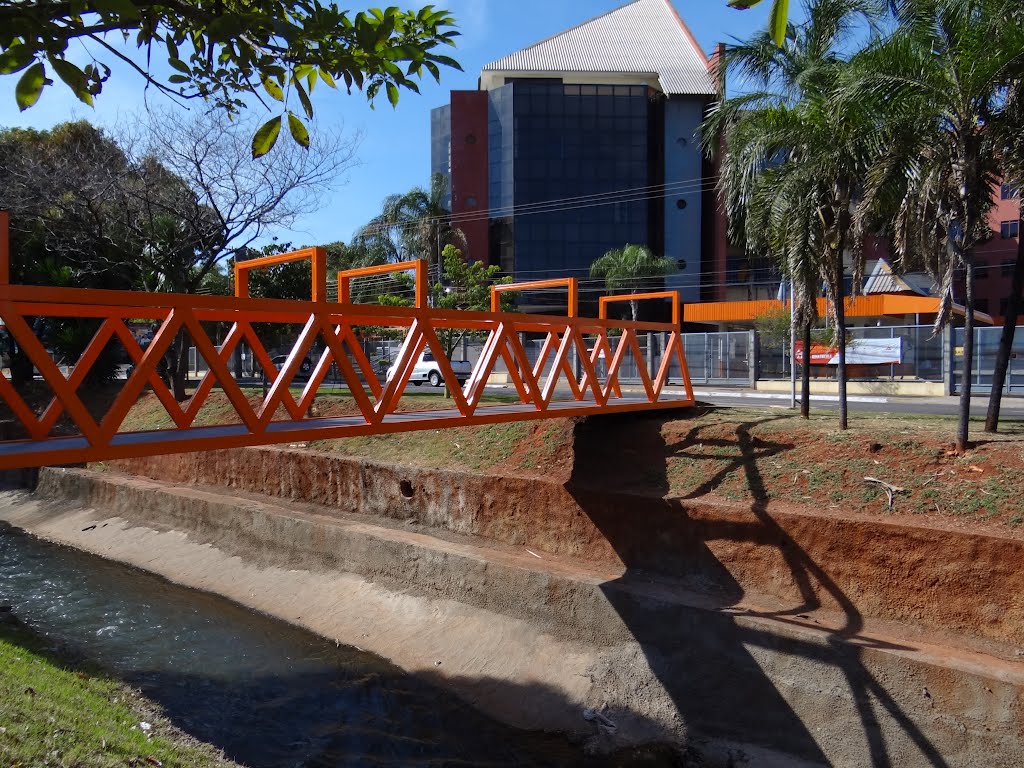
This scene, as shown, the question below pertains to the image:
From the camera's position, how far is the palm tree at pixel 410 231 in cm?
4241

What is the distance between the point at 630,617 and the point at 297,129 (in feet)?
22.7

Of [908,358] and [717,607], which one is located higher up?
[908,358]

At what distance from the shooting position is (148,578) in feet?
47.1

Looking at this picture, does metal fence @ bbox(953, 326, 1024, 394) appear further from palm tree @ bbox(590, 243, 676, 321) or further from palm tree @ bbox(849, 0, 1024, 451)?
palm tree @ bbox(590, 243, 676, 321)

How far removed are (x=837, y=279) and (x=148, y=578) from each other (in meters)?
13.2

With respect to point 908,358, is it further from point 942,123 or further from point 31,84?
point 31,84

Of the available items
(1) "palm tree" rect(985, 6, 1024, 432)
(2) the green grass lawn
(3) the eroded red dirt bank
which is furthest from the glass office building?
(2) the green grass lawn

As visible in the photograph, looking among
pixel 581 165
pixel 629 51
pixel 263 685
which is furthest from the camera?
pixel 629 51

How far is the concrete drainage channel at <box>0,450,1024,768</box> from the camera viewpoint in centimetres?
724

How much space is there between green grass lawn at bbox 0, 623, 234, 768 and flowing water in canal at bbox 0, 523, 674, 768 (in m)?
1.04

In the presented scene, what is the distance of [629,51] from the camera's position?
54.2 m

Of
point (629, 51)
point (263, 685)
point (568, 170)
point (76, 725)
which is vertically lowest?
point (263, 685)

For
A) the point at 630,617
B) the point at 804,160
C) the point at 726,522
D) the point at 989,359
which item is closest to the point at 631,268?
the point at 989,359

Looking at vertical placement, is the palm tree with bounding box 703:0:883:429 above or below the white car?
above
